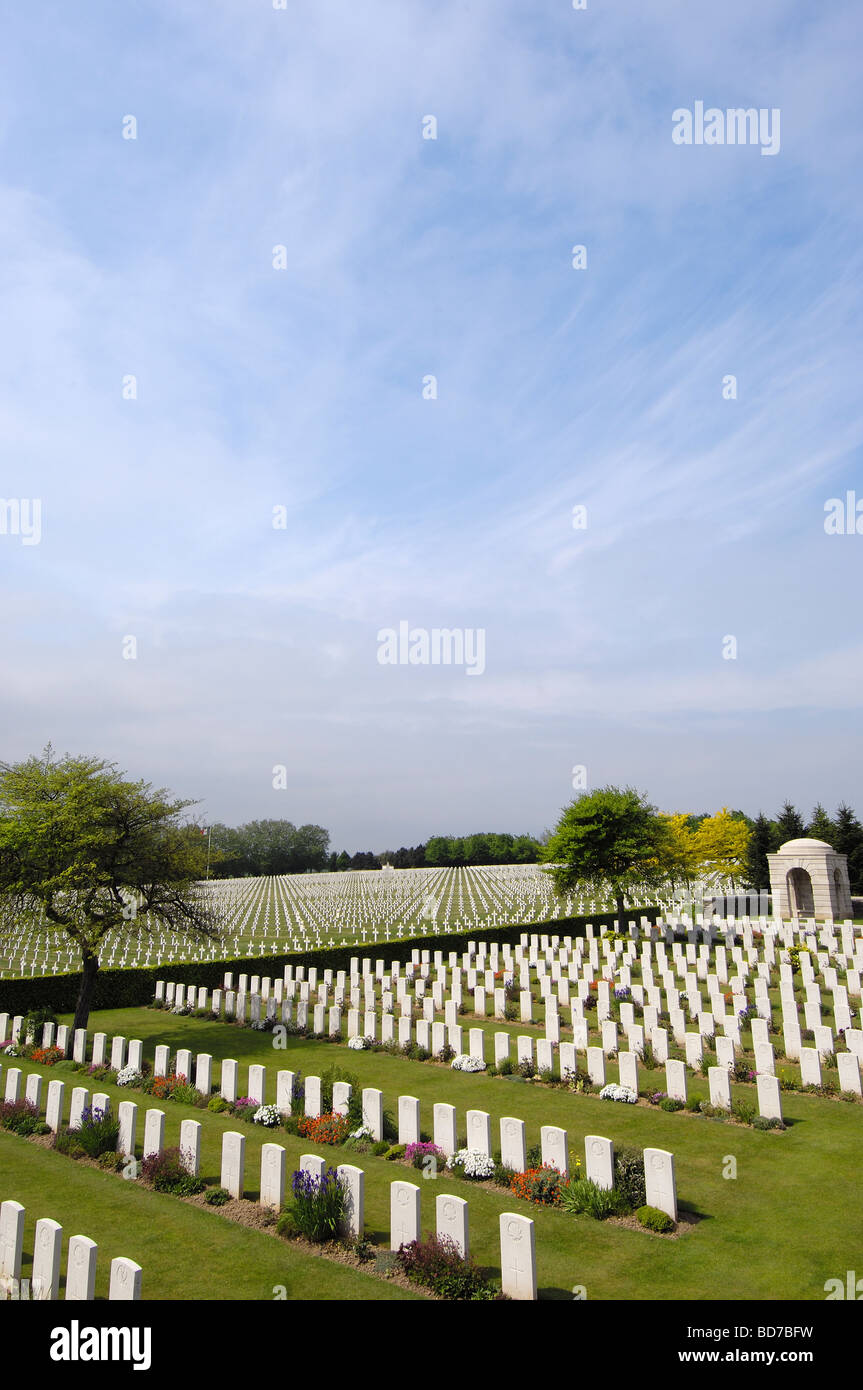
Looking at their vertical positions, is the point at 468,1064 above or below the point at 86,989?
below

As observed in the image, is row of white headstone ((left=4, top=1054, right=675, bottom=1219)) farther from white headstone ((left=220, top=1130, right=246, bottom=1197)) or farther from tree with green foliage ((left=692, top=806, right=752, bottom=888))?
tree with green foliage ((left=692, top=806, right=752, bottom=888))

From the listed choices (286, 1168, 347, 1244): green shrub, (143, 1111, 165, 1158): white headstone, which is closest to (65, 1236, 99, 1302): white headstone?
(286, 1168, 347, 1244): green shrub

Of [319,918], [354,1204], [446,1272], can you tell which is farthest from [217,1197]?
[319,918]

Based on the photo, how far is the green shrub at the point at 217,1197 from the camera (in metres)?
9.56

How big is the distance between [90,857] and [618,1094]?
12.6 metres

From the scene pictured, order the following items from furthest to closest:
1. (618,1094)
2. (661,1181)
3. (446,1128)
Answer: (618,1094) < (446,1128) < (661,1181)

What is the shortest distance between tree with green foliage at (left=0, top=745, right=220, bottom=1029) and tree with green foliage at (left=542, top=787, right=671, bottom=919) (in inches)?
766

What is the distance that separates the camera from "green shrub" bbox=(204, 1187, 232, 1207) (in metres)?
9.56

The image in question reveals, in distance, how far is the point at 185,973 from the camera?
25.6 meters

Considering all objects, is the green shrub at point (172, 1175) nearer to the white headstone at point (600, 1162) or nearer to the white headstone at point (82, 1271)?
the white headstone at point (82, 1271)

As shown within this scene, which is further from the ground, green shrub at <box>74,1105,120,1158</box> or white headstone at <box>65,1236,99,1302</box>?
white headstone at <box>65,1236,99,1302</box>

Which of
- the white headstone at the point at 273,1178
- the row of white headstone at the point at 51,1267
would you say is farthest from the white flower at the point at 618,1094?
the row of white headstone at the point at 51,1267

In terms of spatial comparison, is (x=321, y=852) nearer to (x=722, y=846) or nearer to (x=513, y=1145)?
(x=722, y=846)
